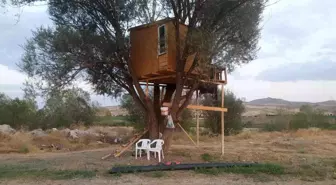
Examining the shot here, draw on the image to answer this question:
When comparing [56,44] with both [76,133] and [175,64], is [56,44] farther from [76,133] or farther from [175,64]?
[76,133]

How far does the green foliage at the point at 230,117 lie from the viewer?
2569 centimetres

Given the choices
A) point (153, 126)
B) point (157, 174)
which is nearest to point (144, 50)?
point (153, 126)

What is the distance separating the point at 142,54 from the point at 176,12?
225 centimetres

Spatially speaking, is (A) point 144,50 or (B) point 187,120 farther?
(B) point 187,120

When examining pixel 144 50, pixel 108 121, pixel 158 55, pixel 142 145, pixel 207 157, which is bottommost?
pixel 207 157

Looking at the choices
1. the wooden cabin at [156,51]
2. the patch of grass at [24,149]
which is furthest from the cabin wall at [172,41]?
the patch of grass at [24,149]

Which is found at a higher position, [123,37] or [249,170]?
[123,37]

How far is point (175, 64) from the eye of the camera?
12.2 metres

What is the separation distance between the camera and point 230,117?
87.2 ft

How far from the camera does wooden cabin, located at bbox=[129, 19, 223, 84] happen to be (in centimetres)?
1202

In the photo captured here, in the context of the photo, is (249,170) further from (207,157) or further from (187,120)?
(187,120)

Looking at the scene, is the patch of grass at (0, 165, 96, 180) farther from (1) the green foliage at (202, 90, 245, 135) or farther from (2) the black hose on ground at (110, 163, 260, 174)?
(1) the green foliage at (202, 90, 245, 135)

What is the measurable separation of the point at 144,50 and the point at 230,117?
15.0 meters

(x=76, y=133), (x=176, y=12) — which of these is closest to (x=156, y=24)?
(x=176, y=12)
